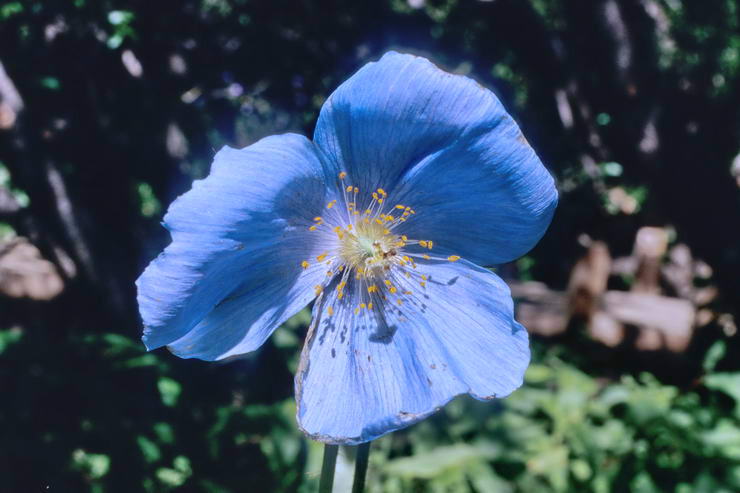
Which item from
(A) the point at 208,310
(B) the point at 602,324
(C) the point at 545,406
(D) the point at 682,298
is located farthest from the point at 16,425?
(D) the point at 682,298

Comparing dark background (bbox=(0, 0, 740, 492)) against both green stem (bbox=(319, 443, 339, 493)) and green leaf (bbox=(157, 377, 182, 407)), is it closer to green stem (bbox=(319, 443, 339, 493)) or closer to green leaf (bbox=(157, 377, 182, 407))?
green leaf (bbox=(157, 377, 182, 407))

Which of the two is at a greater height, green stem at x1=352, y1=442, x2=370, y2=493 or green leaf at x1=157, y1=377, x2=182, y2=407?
green stem at x1=352, y1=442, x2=370, y2=493

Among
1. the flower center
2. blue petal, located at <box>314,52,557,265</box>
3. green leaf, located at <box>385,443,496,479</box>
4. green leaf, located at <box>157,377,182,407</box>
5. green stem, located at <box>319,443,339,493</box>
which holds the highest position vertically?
blue petal, located at <box>314,52,557,265</box>

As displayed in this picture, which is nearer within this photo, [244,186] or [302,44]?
[244,186]

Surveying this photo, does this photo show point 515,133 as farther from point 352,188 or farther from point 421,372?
point 421,372

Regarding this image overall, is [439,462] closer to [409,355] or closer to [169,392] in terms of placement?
[169,392]

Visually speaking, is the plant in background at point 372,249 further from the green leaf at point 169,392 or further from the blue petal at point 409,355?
the green leaf at point 169,392

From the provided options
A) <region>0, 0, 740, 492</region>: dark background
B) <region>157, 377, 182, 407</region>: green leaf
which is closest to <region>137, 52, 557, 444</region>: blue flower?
<region>0, 0, 740, 492</region>: dark background

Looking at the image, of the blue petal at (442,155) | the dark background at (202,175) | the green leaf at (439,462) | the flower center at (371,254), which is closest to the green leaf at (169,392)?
the dark background at (202,175)
